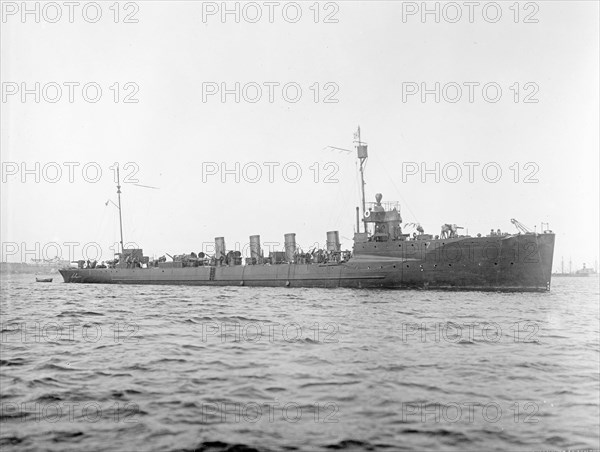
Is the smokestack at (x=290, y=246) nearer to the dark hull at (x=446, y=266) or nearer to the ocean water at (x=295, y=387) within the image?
the dark hull at (x=446, y=266)

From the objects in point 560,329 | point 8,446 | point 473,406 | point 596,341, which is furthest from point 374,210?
point 8,446

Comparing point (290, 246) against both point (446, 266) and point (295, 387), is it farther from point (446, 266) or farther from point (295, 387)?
point (295, 387)

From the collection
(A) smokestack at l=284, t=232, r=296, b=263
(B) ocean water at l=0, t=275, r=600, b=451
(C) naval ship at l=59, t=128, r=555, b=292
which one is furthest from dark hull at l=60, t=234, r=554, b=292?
(B) ocean water at l=0, t=275, r=600, b=451

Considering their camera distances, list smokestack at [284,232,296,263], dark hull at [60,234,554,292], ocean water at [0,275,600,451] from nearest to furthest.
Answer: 1. ocean water at [0,275,600,451]
2. dark hull at [60,234,554,292]
3. smokestack at [284,232,296,263]

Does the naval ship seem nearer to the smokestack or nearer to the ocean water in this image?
the smokestack

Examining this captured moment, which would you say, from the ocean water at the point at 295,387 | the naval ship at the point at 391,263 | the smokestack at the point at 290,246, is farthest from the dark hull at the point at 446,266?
the ocean water at the point at 295,387

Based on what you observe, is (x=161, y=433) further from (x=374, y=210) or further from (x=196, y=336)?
(x=374, y=210)

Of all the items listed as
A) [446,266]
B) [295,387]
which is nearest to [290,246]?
[446,266]
